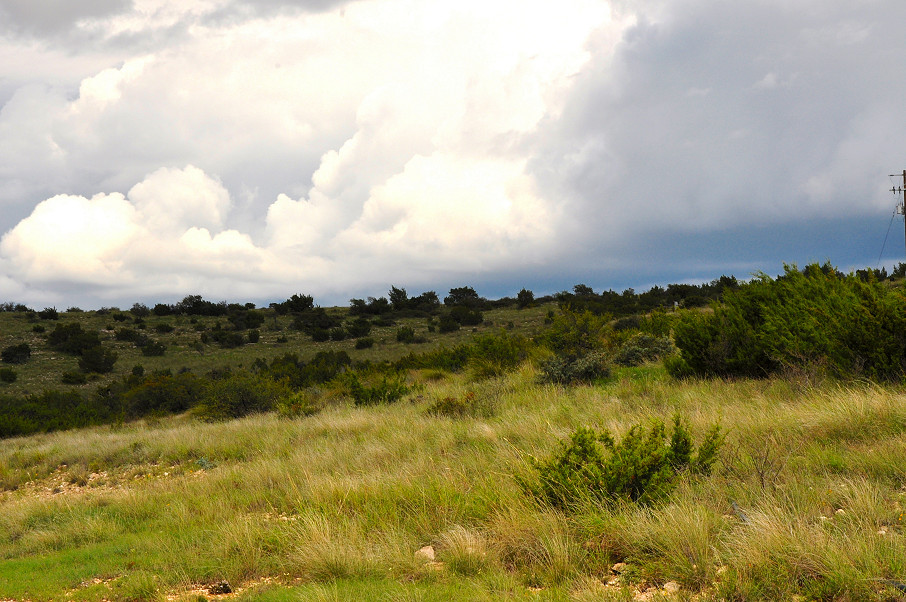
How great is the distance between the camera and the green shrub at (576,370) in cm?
1398

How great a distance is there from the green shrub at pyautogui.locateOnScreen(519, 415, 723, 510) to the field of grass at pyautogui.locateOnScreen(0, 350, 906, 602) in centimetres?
17

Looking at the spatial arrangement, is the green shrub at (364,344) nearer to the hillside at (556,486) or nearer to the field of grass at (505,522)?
the hillside at (556,486)

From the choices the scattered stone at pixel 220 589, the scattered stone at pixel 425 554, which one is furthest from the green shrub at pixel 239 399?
the scattered stone at pixel 425 554

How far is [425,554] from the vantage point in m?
4.96

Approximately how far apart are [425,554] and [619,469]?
196 centimetres

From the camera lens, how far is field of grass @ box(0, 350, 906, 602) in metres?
3.91

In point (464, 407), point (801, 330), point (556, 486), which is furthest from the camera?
point (464, 407)

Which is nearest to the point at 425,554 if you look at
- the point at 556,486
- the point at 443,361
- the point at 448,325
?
the point at 556,486

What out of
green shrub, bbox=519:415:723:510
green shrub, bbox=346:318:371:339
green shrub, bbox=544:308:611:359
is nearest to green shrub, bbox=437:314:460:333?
green shrub, bbox=346:318:371:339

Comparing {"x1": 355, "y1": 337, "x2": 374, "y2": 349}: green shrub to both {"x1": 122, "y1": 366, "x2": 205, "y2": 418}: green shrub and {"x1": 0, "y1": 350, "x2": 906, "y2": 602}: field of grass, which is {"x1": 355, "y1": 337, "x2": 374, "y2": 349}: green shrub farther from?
{"x1": 0, "y1": 350, "x2": 906, "y2": 602}: field of grass

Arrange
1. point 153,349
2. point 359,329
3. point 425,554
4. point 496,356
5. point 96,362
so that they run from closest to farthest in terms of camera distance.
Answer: point 425,554 < point 496,356 < point 96,362 < point 153,349 < point 359,329

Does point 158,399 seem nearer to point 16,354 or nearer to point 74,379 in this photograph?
point 74,379

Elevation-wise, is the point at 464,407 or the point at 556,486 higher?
the point at 556,486

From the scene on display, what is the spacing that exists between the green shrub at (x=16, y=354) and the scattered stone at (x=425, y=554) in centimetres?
4123
